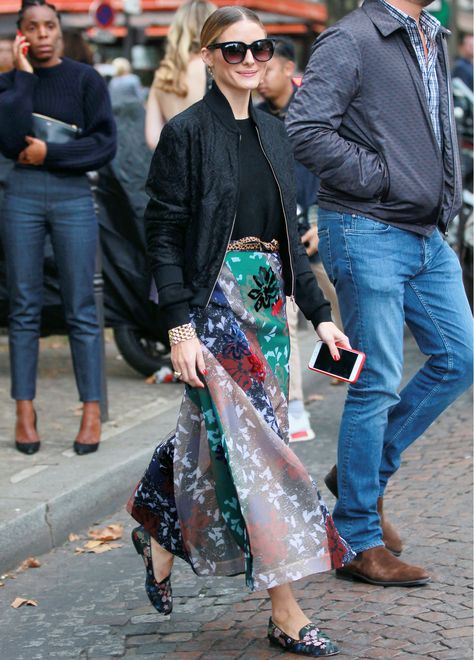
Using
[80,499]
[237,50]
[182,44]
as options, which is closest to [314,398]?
[182,44]

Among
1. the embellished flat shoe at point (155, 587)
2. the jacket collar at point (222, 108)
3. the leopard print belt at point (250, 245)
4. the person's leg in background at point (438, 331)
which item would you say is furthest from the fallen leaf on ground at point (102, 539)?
the jacket collar at point (222, 108)

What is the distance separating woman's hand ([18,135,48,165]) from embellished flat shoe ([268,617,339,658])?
8.92 feet

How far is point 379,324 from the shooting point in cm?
426

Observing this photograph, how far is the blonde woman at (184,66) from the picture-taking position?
7.07 metres

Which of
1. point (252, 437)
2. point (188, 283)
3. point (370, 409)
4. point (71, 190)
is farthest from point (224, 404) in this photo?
point (71, 190)

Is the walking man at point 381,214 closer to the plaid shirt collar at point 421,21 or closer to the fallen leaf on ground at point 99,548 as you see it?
the plaid shirt collar at point 421,21

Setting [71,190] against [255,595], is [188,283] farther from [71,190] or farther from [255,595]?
[71,190]

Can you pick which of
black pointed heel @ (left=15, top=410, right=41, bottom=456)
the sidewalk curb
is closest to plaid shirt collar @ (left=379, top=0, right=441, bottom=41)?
the sidewalk curb

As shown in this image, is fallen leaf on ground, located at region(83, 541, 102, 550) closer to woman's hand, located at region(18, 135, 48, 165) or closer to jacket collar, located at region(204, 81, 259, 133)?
woman's hand, located at region(18, 135, 48, 165)

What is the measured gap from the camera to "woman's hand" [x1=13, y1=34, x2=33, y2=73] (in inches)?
225

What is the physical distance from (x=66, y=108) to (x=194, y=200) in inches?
93.6

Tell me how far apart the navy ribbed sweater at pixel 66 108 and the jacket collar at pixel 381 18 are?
6.22 ft

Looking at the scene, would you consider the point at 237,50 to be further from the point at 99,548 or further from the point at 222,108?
the point at 99,548

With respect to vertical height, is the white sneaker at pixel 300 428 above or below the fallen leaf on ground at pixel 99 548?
below
